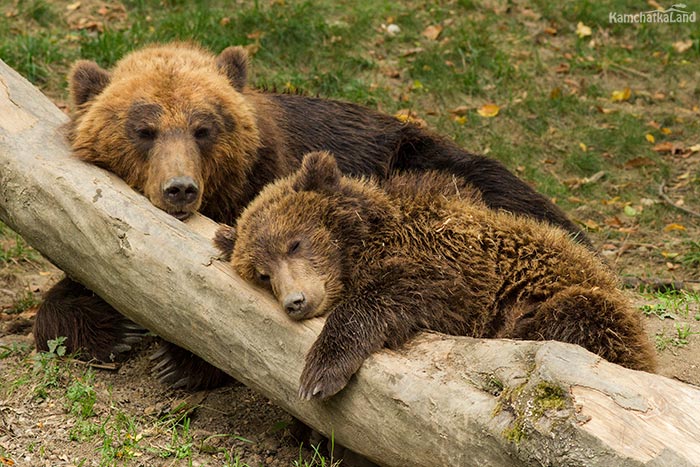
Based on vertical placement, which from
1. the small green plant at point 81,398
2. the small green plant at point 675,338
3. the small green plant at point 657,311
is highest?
the small green plant at point 675,338

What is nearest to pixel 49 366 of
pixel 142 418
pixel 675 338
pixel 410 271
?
pixel 142 418

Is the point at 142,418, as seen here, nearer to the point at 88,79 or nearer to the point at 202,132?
the point at 202,132

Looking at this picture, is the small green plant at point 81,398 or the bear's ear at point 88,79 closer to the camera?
the small green plant at point 81,398

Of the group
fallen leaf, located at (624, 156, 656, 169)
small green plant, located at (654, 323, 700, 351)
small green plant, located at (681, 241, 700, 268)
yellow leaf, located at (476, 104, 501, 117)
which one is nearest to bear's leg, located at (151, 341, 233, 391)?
small green plant, located at (654, 323, 700, 351)

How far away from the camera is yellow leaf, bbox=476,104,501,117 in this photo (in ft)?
40.7

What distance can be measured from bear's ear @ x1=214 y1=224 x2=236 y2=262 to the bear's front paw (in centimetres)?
113

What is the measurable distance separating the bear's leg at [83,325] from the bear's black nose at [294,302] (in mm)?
2356

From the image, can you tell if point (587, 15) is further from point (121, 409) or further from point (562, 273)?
point (121, 409)

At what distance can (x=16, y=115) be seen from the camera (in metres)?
6.95

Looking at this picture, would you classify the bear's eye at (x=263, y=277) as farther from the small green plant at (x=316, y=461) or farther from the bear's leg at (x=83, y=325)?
the bear's leg at (x=83, y=325)

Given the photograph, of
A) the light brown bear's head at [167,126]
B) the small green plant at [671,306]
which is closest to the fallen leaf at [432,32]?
the small green plant at [671,306]

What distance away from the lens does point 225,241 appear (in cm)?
584

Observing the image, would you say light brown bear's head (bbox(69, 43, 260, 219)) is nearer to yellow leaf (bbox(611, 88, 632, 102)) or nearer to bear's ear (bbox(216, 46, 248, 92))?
bear's ear (bbox(216, 46, 248, 92))

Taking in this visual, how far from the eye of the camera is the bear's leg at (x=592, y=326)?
17.6ft
